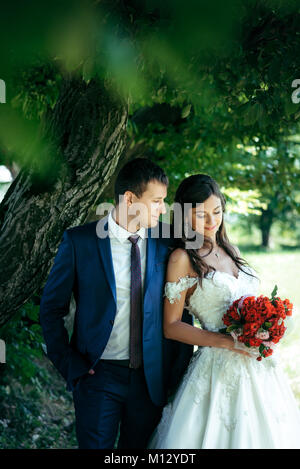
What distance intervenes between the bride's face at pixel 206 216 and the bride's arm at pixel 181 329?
0.27 meters

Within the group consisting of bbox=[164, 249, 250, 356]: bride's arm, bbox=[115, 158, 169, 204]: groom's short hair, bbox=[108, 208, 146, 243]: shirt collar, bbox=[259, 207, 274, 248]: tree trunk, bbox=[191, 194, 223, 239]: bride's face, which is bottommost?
bbox=[164, 249, 250, 356]: bride's arm

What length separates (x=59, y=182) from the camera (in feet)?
11.0

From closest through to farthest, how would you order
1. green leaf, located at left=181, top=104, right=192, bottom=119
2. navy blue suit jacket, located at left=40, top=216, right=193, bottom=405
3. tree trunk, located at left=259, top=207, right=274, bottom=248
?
navy blue suit jacket, located at left=40, top=216, right=193, bottom=405, green leaf, located at left=181, top=104, right=192, bottom=119, tree trunk, located at left=259, top=207, right=274, bottom=248

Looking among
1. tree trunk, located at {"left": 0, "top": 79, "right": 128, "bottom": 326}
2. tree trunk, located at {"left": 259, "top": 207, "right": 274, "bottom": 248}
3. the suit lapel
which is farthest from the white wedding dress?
tree trunk, located at {"left": 259, "top": 207, "right": 274, "bottom": 248}

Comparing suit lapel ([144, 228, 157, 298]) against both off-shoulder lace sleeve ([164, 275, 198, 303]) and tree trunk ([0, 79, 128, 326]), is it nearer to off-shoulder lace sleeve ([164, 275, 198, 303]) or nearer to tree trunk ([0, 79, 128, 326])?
off-shoulder lace sleeve ([164, 275, 198, 303])

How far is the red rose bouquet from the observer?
2.72m

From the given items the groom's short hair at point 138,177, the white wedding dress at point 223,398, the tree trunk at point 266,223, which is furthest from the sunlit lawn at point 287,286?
the tree trunk at point 266,223

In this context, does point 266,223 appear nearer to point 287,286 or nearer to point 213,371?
point 287,286

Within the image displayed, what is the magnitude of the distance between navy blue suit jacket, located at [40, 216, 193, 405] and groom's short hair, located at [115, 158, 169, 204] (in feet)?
1.02

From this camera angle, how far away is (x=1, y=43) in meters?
1.74

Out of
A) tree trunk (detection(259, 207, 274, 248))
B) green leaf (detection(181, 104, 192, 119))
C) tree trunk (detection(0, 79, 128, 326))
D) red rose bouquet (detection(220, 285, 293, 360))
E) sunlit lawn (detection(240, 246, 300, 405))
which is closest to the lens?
red rose bouquet (detection(220, 285, 293, 360))

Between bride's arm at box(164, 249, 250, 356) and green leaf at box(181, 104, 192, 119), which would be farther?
green leaf at box(181, 104, 192, 119)

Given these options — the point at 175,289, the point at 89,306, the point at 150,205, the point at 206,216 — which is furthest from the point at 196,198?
the point at 89,306
